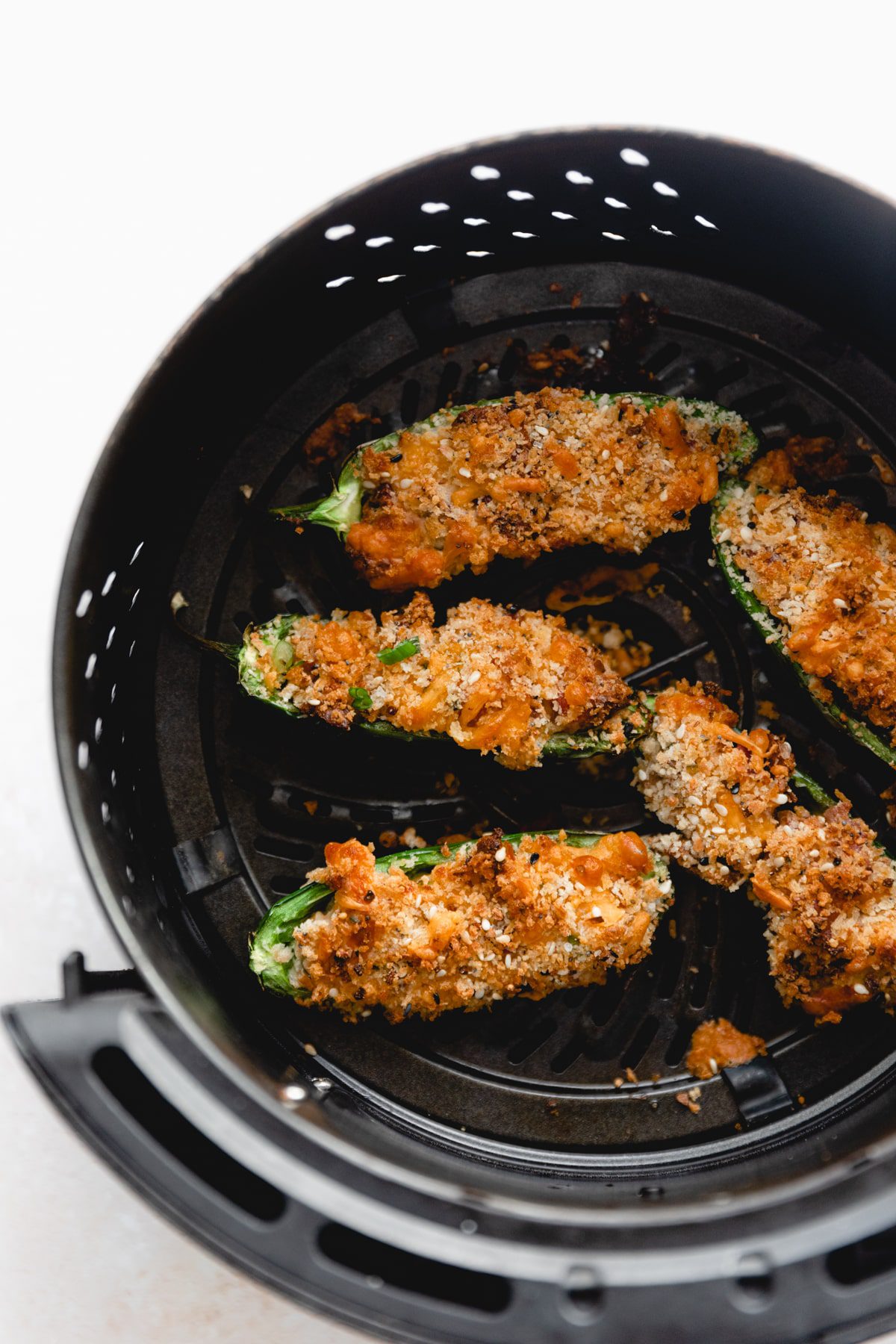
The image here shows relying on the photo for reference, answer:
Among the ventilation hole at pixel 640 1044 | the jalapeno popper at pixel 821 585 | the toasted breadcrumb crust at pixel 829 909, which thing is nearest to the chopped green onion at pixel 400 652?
the jalapeno popper at pixel 821 585

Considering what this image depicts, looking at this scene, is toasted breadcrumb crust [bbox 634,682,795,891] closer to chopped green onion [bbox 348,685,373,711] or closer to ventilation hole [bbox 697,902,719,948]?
ventilation hole [bbox 697,902,719,948]

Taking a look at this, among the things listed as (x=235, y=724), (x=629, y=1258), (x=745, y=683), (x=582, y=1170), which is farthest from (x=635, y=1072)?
(x=235, y=724)

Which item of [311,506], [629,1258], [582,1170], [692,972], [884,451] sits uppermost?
[311,506]

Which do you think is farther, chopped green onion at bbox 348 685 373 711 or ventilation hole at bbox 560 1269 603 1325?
chopped green onion at bbox 348 685 373 711

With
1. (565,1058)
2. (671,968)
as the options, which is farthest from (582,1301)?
(671,968)

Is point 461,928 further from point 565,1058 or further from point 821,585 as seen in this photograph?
point 821,585

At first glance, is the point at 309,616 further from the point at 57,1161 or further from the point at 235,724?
the point at 57,1161

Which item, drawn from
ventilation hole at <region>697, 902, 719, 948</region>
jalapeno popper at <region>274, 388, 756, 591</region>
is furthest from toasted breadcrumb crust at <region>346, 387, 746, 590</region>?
ventilation hole at <region>697, 902, 719, 948</region>
